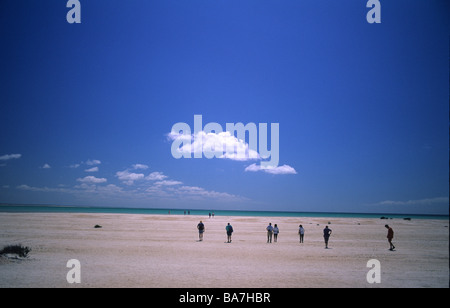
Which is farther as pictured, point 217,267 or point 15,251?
point 15,251

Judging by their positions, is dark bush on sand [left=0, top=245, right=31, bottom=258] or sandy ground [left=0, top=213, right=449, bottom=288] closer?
sandy ground [left=0, top=213, right=449, bottom=288]

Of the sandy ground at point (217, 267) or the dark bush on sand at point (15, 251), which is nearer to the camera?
the sandy ground at point (217, 267)

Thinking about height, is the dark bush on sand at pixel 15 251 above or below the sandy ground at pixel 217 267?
above

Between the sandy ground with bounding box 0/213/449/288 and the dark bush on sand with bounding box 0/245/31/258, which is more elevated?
the dark bush on sand with bounding box 0/245/31/258

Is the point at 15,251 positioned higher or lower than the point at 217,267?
higher
